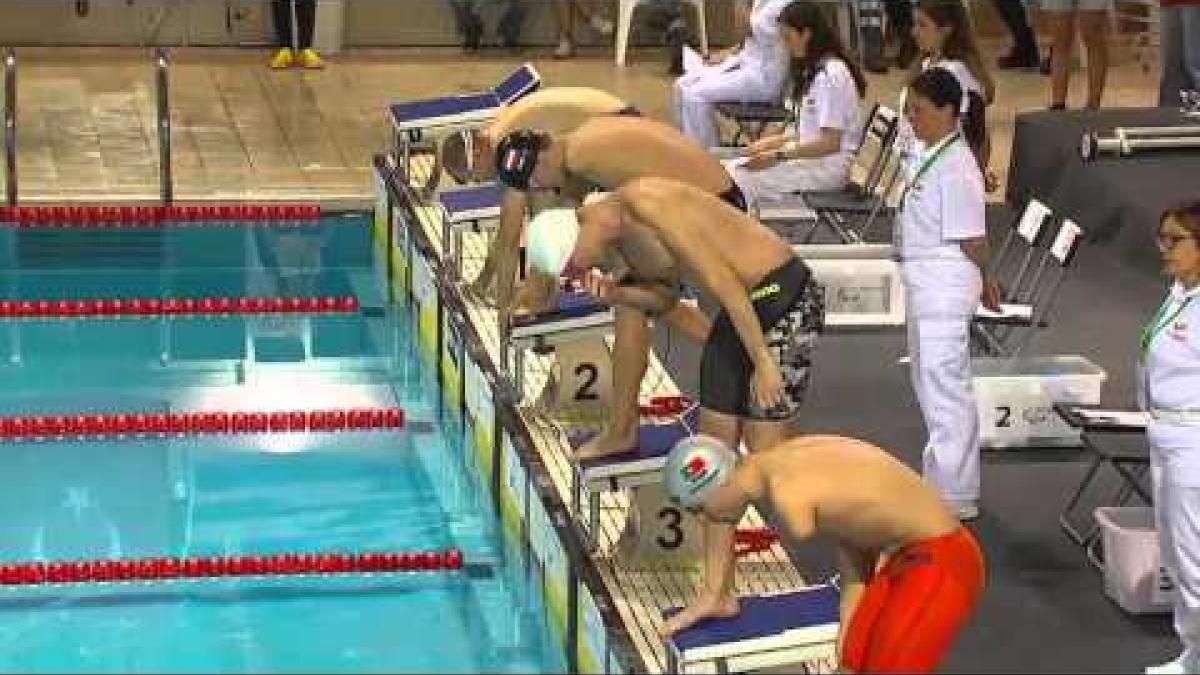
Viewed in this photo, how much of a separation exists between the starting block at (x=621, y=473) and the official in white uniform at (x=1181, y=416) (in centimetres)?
122

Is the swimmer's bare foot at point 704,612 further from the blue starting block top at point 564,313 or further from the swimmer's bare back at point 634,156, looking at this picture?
the blue starting block top at point 564,313

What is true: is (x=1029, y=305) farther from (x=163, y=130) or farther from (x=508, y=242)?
(x=163, y=130)


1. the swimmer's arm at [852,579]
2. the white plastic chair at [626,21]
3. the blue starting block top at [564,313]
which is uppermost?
the swimmer's arm at [852,579]

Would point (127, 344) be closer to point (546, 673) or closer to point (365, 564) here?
point (365, 564)

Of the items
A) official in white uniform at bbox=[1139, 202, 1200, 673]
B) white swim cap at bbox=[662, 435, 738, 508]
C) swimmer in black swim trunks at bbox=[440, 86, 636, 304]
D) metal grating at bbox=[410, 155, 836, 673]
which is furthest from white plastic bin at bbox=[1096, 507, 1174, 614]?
swimmer in black swim trunks at bbox=[440, 86, 636, 304]

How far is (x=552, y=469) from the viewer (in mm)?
→ 7254

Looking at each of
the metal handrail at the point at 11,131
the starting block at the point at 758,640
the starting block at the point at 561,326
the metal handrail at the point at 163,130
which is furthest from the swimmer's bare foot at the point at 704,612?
the metal handrail at the point at 11,131

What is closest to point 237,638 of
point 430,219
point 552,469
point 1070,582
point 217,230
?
point 552,469

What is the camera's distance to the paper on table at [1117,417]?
6621mm

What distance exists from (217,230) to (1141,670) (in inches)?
228

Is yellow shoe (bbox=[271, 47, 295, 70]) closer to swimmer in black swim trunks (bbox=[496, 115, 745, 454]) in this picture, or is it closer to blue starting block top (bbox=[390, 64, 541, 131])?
blue starting block top (bbox=[390, 64, 541, 131])

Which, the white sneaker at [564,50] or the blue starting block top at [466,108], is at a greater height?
the blue starting block top at [466,108]

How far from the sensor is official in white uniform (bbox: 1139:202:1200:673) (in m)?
5.68

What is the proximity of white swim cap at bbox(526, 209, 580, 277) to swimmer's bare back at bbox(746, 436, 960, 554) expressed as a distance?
990mm
